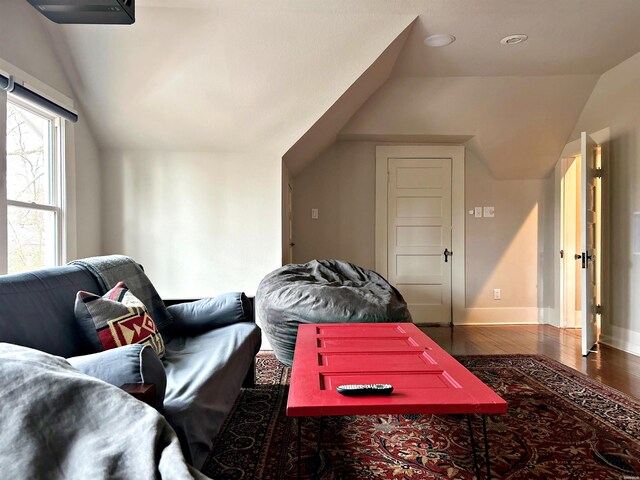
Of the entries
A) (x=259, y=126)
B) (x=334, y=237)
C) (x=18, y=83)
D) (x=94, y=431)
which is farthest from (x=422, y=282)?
(x=94, y=431)

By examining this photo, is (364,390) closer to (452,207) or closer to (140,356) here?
(140,356)

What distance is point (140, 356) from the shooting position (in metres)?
1.22

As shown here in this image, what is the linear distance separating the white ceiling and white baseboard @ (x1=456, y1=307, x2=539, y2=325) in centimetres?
254

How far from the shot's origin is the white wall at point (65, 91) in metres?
2.36

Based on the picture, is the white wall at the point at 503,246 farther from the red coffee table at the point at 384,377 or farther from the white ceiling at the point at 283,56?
the red coffee table at the point at 384,377

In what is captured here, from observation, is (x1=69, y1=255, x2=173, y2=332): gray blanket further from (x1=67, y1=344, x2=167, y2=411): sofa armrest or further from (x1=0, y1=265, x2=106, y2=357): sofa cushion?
(x1=67, y1=344, x2=167, y2=411): sofa armrest

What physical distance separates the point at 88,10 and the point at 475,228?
4.26m

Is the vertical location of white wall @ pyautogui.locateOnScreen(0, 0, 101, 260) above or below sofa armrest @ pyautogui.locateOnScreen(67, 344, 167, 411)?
above

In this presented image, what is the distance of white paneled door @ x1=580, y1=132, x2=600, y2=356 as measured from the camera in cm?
360

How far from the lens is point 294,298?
116 inches

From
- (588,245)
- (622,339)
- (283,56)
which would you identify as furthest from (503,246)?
(283,56)

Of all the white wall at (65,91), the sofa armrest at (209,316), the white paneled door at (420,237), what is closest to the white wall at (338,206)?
the white paneled door at (420,237)

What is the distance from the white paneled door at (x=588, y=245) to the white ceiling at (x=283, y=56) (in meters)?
0.84

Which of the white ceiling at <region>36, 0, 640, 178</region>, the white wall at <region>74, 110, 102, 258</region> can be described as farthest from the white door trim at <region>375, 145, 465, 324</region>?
the white wall at <region>74, 110, 102, 258</region>
